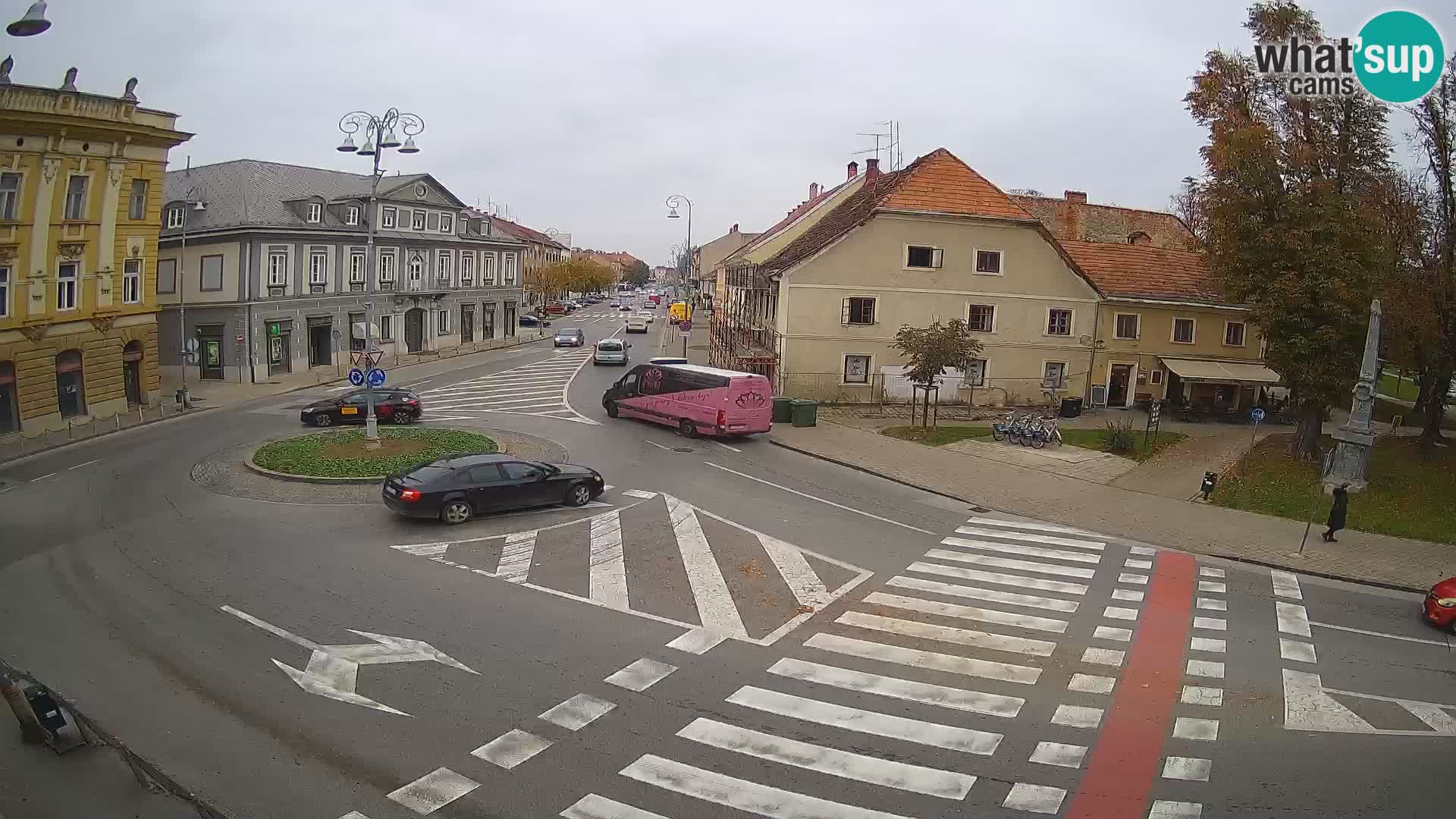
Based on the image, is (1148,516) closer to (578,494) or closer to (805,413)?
(805,413)

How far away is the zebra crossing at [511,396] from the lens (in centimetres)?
3328

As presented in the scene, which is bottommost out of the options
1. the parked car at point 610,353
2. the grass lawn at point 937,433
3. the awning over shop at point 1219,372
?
the grass lawn at point 937,433

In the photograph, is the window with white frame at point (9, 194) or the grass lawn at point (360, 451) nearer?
the grass lawn at point (360, 451)

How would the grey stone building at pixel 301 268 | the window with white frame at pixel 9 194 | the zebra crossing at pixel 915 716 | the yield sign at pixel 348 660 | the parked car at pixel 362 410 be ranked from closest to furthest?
the zebra crossing at pixel 915 716 → the yield sign at pixel 348 660 → the window with white frame at pixel 9 194 → the parked car at pixel 362 410 → the grey stone building at pixel 301 268

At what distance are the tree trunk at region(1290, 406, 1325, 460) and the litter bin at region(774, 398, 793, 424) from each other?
55.0 feet

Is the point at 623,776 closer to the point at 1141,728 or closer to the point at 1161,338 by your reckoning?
the point at 1141,728

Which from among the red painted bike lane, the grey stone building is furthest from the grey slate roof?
the red painted bike lane

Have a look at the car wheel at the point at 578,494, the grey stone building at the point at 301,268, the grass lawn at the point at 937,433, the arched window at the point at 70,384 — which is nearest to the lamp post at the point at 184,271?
the grey stone building at the point at 301,268

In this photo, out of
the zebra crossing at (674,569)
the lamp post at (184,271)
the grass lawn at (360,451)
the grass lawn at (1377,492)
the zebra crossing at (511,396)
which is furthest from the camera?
the lamp post at (184,271)

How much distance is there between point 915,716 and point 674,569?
6259 mm

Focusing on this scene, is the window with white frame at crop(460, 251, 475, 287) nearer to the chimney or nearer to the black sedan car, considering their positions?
the chimney

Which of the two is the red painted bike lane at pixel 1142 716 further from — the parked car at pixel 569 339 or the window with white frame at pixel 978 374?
the parked car at pixel 569 339

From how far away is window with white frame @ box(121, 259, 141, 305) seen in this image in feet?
106

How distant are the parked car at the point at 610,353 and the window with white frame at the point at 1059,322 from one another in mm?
23905
